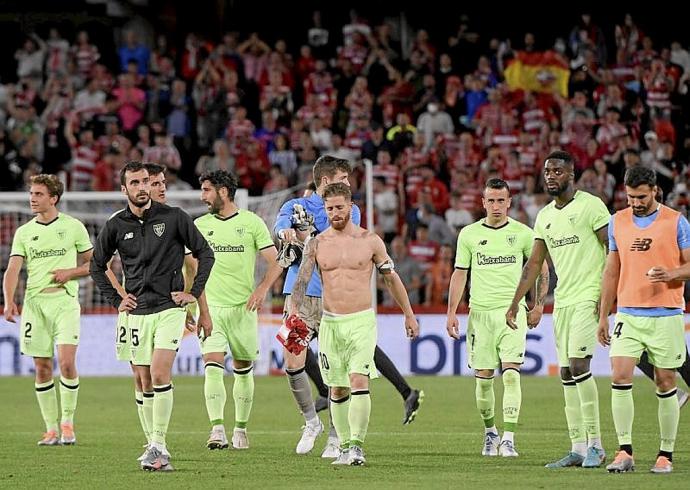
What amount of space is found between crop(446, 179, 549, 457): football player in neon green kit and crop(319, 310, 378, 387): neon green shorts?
1.33 meters

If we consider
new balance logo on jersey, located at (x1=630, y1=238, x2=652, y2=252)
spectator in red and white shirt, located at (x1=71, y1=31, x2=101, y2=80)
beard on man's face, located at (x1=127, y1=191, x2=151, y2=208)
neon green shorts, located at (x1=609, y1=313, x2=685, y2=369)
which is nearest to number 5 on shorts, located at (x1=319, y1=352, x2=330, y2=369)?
beard on man's face, located at (x1=127, y1=191, x2=151, y2=208)

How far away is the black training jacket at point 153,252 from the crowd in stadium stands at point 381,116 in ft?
39.8

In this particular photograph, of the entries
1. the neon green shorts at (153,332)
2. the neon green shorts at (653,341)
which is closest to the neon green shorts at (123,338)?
the neon green shorts at (153,332)

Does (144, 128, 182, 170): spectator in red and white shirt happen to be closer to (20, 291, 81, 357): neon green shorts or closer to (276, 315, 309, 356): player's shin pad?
(20, 291, 81, 357): neon green shorts

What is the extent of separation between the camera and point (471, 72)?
1081 inches

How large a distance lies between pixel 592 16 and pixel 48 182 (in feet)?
57.9

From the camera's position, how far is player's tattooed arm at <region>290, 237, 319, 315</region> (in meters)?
10.9

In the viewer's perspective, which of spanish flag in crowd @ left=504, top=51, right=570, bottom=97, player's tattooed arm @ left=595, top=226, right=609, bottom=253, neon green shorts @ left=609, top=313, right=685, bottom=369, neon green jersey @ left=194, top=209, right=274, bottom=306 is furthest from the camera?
spanish flag in crowd @ left=504, top=51, right=570, bottom=97

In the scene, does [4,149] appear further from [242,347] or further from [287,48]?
[242,347]

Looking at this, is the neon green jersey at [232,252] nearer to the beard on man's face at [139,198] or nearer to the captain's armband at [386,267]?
the beard on man's face at [139,198]

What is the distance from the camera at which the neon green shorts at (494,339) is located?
1195cm

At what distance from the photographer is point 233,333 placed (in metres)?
12.5

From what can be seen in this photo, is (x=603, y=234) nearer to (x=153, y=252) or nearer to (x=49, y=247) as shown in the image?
(x=153, y=252)

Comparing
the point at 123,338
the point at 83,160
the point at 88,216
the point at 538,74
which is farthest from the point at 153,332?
the point at 538,74
